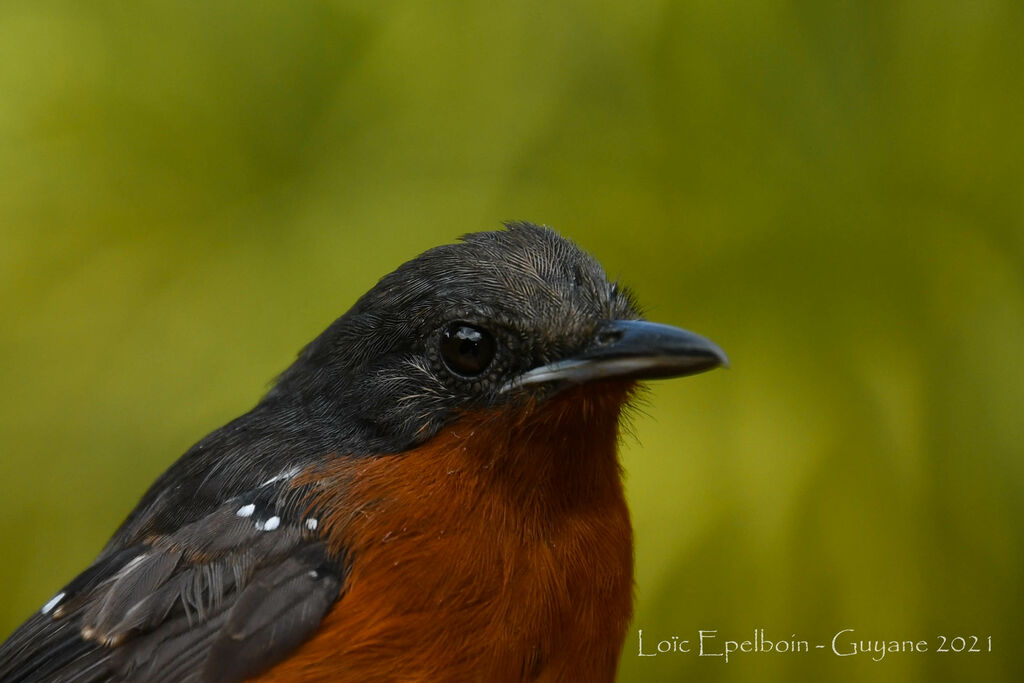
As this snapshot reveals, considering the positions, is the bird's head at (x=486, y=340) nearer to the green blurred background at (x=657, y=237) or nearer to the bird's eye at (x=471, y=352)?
the bird's eye at (x=471, y=352)

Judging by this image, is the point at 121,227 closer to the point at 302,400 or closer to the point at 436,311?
the point at 302,400

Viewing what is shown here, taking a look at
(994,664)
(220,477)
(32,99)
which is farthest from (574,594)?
(32,99)

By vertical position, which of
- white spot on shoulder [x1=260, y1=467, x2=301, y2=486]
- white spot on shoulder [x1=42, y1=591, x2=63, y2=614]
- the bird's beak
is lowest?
white spot on shoulder [x1=42, y1=591, x2=63, y2=614]

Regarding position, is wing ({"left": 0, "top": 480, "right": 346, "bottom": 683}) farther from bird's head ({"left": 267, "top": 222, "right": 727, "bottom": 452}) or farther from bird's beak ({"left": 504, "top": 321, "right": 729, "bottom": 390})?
bird's beak ({"left": 504, "top": 321, "right": 729, "bottom": 390})

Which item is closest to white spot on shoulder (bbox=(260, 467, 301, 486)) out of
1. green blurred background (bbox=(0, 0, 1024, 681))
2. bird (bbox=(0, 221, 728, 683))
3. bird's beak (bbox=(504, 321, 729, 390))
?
bird (bbox=(0, 221, 728, 683))

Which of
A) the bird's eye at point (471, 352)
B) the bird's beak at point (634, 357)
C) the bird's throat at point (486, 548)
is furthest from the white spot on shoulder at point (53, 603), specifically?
the bird's beak at point (634, 357)
